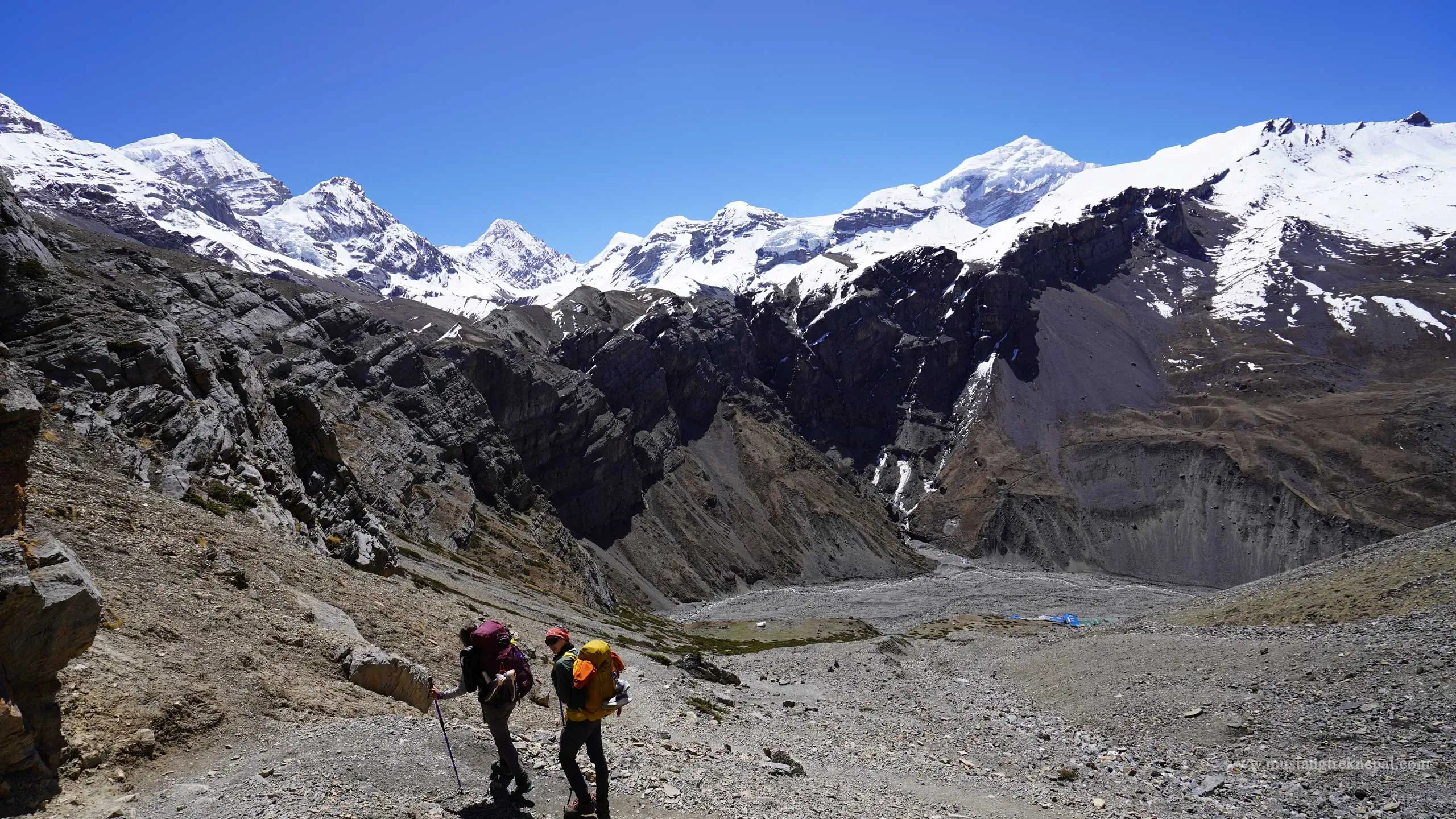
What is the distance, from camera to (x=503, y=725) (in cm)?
1245

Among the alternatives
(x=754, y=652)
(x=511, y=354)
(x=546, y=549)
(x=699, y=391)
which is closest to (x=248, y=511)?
(x=754, y=652)

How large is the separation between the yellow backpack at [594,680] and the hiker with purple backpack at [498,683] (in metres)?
1.25

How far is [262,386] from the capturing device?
43.8m

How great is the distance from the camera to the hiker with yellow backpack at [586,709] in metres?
11.7

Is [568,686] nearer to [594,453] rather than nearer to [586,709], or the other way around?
[586,709]

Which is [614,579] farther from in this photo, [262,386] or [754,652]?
[262,386]

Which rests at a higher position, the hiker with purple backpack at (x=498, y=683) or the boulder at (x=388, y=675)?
the hiker with purple backpack at (x=498, y=683)

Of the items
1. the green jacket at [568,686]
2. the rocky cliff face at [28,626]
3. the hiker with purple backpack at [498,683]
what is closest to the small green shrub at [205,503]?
the rocky cliff face at [28,626]

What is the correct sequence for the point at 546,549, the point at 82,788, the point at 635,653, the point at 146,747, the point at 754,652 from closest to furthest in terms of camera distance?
1. the point at 82,788
2. the point at 146,747
3. the point at 635,653
4. the point at 754,652
5. the point at 546,549

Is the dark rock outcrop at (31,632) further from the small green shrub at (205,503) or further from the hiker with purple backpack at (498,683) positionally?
the small green shrub at (205,503)

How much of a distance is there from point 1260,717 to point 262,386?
47.1 m

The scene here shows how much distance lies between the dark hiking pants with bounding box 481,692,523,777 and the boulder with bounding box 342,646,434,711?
5.44 metres

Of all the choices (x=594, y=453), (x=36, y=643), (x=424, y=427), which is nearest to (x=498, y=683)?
(x=36, y=643)

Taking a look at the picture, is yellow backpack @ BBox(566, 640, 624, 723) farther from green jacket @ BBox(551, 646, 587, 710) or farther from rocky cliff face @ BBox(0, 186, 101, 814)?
rocky cliff face @ BBox(0, 186, 101, 814)
